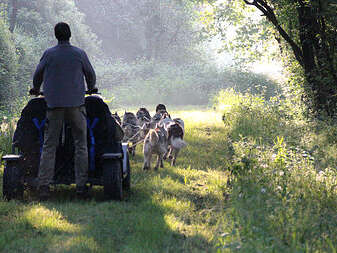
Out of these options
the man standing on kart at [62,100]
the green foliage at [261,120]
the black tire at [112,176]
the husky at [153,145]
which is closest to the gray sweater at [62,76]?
the man standing on kart at [62,100]

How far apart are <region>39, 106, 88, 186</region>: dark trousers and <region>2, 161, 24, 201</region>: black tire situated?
33cm

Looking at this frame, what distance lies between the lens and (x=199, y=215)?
604 centimetres

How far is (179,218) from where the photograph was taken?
5840 millimetres

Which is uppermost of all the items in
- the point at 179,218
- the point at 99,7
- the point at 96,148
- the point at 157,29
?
the point at 99,7

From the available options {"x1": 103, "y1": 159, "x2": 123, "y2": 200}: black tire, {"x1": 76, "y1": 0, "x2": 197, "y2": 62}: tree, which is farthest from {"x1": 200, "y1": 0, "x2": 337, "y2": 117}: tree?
{"x1": 76, "y1": 0, "x2": 197, "y2": 62}: tree

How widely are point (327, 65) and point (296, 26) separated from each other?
7.13 ft

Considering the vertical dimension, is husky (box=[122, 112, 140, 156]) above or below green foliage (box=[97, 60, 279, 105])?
below

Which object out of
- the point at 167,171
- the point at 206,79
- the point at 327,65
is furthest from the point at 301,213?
the point at 206,79

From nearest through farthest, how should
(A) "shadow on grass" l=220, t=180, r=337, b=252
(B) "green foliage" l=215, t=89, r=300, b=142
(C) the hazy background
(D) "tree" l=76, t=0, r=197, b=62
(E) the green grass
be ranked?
1. (A) "shadow on grass" l=220, t=180, r=337, b=252
2. (E) the green grass
3. (B) "green foliage" l=215, t=89, r=300, b=142
4. (C) the hazy background
5. (D) "tree" l=76, t=0, r=197, b=62

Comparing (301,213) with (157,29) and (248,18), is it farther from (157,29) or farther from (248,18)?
(157,29)

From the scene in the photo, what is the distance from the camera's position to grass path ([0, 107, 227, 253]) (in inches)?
187

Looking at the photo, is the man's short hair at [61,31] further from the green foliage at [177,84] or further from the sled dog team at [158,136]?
the green foliage at [177,84]

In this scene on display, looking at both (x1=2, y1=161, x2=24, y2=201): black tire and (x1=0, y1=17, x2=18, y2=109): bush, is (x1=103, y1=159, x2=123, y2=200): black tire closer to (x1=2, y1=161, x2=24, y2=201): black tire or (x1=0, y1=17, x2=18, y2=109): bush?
(x1=2, y1=161, x2=24, y2=201): black tire

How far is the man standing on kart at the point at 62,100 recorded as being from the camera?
20.4ft
